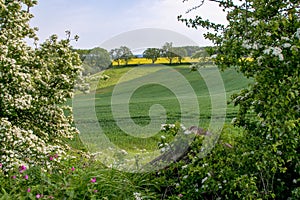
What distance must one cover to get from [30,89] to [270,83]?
3.95 metres

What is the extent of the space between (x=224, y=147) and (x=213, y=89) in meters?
15.1

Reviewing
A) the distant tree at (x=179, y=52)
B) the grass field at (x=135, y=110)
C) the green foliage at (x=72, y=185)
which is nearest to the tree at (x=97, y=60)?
the grass field at (x=135, y=110)

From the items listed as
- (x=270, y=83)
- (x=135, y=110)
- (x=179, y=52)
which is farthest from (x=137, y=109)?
(x=270, y=83)

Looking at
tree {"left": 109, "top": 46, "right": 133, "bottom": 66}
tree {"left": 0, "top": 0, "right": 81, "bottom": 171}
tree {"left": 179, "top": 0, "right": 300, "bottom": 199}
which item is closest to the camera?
tree {"left": 179, "top": 0, "right": 300, "bottom": 199}

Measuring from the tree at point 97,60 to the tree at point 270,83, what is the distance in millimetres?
6464

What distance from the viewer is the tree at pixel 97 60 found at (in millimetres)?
10203

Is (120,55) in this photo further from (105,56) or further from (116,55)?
(105,56)

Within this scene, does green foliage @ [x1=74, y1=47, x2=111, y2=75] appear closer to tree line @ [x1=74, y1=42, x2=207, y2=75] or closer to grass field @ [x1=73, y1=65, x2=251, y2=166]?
tree line @ [x1=74, y1=42, x2=207, y2=75]

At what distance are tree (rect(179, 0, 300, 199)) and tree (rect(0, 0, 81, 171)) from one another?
8.90 ft

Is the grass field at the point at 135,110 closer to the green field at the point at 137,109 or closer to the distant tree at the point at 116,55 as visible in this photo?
the green field at the point at 137,109

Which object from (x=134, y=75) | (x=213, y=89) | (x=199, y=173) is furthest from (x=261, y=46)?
(x=134, y=75)

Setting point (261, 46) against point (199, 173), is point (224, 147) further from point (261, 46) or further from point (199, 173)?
point (261, 46)

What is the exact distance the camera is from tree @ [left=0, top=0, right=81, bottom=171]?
5238 millimetres

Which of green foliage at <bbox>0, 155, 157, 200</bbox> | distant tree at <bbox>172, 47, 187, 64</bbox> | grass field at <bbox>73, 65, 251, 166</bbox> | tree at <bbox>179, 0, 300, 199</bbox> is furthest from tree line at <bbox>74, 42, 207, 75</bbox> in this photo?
tree at <bbox>179, 0, 300, 199</bbox>
